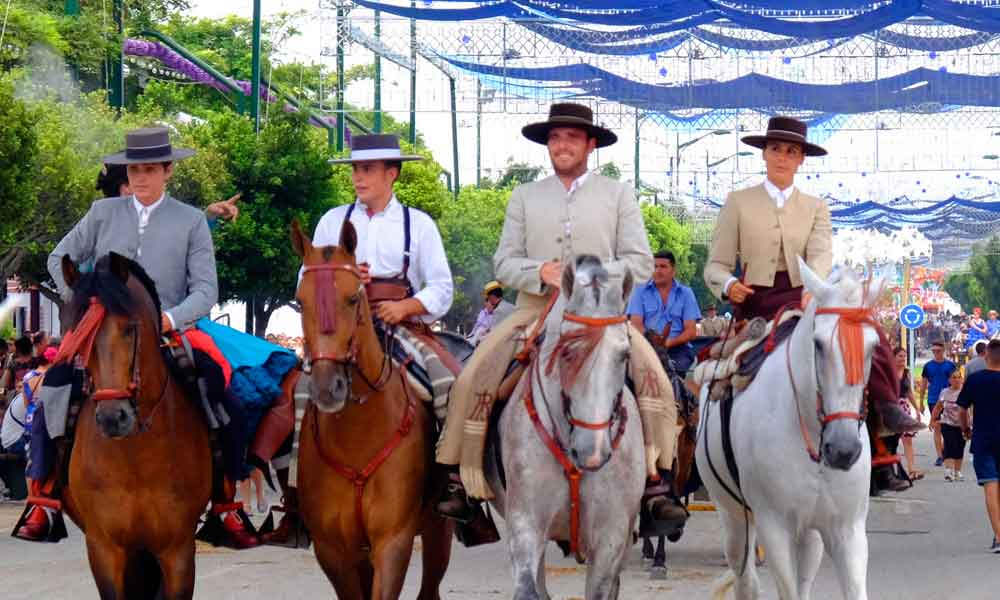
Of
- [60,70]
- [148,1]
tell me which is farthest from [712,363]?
[148,1]

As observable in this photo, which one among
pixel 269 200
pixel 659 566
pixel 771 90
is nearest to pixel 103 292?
pixel 659 566

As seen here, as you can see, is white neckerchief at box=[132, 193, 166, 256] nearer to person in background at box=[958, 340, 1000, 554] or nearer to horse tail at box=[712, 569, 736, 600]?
horse tail at box=[712, 569, 736, 600]

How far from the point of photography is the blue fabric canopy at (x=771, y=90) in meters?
36.0

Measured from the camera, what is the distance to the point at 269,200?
1277 inches

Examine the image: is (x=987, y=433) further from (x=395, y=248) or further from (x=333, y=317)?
(x=333, y=317)

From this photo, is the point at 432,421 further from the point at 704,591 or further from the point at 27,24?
the point at 27,24

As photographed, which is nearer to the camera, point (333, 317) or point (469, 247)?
point (333, 317)

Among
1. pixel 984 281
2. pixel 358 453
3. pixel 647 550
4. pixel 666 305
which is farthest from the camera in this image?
pixel 984 281

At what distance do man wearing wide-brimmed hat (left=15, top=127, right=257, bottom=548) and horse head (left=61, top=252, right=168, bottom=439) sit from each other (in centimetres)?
74

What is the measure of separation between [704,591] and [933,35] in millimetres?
22428

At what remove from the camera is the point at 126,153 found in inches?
399

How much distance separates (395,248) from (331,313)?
1.58 m

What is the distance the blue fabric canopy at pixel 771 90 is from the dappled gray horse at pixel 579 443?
27.0 m

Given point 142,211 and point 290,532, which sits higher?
point 142,211
